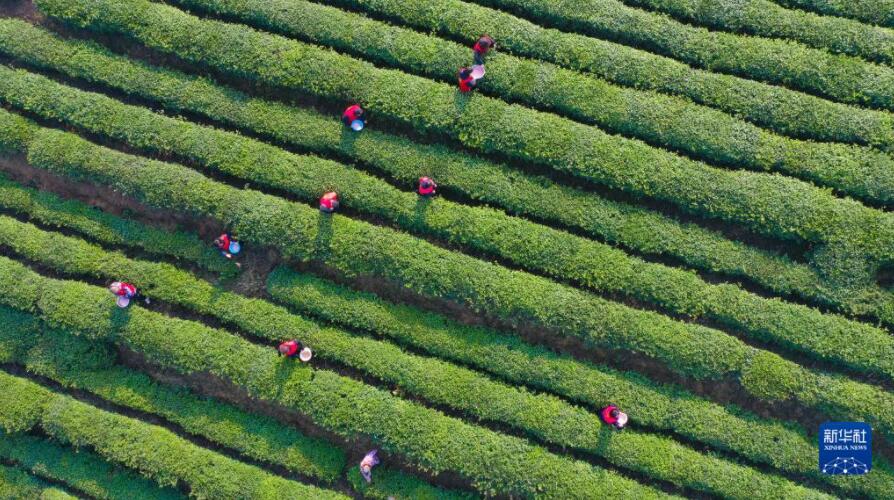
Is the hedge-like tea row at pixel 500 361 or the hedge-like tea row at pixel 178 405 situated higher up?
the hedge-like tea row at pixel 500 361

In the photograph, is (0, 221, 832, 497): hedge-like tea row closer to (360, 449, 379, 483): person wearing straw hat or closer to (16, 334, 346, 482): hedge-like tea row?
(16, 334, 346, 482): hedge-like tea row

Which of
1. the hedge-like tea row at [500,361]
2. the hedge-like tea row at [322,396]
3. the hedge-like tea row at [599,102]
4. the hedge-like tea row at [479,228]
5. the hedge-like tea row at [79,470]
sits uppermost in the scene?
the hedge-like tea row at [599,102]

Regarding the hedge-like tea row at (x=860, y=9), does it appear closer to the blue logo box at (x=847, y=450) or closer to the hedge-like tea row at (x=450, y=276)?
the hedge-like tea row at (x=450, y=276)

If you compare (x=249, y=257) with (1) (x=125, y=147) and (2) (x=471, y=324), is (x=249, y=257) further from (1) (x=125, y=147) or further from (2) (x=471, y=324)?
(2) (x=471, y=324)

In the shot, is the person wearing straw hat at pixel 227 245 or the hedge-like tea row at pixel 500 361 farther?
the person wearing straw hat at pixel 227 245

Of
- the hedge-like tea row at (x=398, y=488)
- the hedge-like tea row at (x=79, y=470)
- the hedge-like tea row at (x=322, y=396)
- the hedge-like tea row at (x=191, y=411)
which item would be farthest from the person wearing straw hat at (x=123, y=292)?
the hedge-like tea row at (x=398, y=488)

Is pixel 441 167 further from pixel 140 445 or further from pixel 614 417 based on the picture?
pixel 140 445

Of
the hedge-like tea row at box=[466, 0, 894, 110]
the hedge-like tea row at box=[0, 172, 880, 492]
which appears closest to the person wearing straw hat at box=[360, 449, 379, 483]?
the hedge-like tea row at box=[0, 172, 880, 492]
